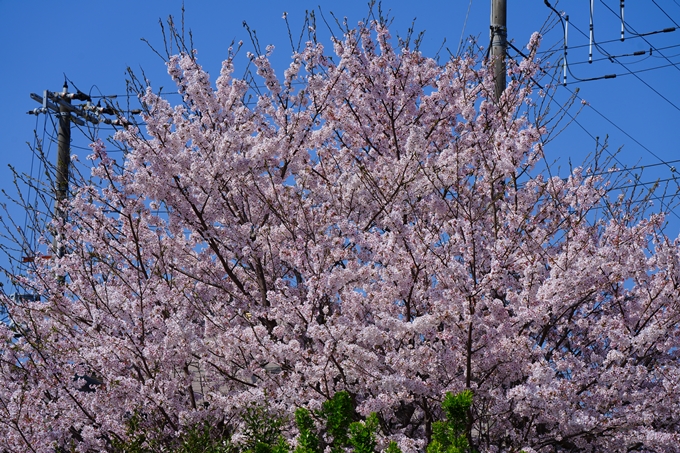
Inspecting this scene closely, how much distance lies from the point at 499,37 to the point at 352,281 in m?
4.59

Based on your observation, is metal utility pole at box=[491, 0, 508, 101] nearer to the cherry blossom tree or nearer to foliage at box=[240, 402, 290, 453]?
the cherry blossom tree

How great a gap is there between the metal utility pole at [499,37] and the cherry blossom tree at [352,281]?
31cm

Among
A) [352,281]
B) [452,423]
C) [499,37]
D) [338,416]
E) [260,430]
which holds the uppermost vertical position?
[499,37]

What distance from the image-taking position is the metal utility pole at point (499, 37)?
10.4m

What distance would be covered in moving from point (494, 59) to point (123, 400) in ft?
20.9

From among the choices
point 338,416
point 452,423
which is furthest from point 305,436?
point 452,423

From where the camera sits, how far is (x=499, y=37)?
10758 mm

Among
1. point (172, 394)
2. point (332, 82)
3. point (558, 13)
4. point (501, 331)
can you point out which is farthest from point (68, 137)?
point (501, 331)

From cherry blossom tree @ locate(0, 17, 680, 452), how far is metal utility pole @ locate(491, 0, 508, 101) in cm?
31

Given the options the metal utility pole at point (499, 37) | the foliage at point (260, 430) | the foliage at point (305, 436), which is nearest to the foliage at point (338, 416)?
the foliage at point (305, 436)

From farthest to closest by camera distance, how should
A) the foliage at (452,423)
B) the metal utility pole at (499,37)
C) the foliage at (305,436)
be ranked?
1. the metal utility pole at (499,37)
2. the foliage at (452,423)
3. the foliage at (305,436)

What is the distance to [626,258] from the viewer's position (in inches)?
332

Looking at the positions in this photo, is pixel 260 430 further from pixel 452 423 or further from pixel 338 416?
pixel 452 423

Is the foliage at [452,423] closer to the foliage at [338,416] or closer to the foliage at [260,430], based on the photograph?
the foliage at [338,416]
